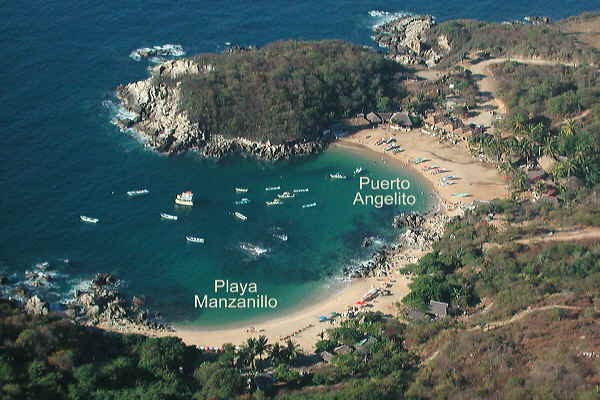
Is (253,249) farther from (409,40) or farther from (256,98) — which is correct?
(409,40)

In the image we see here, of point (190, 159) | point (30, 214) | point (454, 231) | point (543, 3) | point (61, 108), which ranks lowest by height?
point (454, 231)

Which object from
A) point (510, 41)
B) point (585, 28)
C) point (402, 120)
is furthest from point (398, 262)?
point (585, 28)

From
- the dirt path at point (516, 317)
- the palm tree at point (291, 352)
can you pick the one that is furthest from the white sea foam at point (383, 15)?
the palm tree at point (291, 352)

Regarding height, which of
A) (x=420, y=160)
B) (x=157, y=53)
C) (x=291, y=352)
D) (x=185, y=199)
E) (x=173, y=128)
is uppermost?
(x=157, y=53)

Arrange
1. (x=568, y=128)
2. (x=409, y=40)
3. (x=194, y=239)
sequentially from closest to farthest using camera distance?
1. (x=194, y=239)
2. (x=568, y=128)
3. (x=409, y=40)

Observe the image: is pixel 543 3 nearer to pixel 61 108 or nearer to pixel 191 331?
pixel 61 108

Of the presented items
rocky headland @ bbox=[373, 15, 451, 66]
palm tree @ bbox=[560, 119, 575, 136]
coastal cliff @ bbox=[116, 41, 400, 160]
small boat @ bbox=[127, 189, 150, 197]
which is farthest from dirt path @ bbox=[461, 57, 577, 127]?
small boat @ bbox=[127, 189, 150, 197]

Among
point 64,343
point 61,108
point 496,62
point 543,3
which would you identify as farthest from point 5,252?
point 543,3
